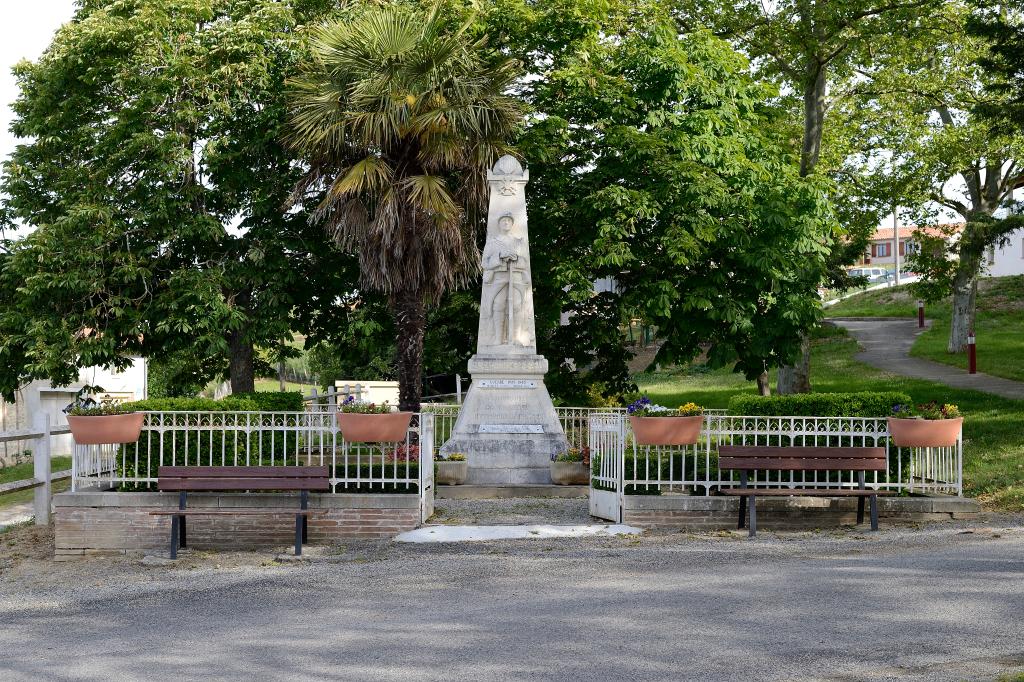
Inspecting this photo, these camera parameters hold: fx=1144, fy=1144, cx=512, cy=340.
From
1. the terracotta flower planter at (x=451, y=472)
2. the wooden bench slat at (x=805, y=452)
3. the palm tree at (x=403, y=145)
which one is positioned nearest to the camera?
the wooden bench slat at (x=805, y=452)

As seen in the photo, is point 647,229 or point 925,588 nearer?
point 925,588

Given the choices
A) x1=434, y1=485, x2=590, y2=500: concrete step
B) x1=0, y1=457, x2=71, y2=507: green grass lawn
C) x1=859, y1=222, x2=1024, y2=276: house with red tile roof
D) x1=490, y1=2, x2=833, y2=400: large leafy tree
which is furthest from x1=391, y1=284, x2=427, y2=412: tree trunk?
Answer: x1=859, y1=222, x2=1024, y2=276: house with red tile roof

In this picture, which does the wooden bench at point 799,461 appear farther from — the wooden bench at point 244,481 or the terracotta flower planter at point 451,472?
the terracotta flower planter at point 451,472

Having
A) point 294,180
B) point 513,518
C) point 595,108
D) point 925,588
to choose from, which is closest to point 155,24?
point 294,180

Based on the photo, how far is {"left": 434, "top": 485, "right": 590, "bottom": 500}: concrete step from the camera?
661 inches

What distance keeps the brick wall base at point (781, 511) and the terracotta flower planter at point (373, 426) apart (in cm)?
270

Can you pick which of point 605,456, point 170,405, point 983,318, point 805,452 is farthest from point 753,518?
point 983,318

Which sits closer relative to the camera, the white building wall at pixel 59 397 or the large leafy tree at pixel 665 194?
the large leafy tree at pixel 665 194

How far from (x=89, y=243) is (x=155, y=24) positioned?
4.41 metres

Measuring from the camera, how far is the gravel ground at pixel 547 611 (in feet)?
22.9

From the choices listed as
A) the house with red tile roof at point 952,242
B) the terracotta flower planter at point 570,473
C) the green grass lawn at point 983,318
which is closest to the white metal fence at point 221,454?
the terracotta flower planter at point 570,473

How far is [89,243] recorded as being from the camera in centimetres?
2142

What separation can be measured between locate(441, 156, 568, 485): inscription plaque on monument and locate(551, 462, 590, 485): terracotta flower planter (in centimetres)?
37

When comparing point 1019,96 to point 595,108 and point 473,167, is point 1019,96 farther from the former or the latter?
point 473,167
